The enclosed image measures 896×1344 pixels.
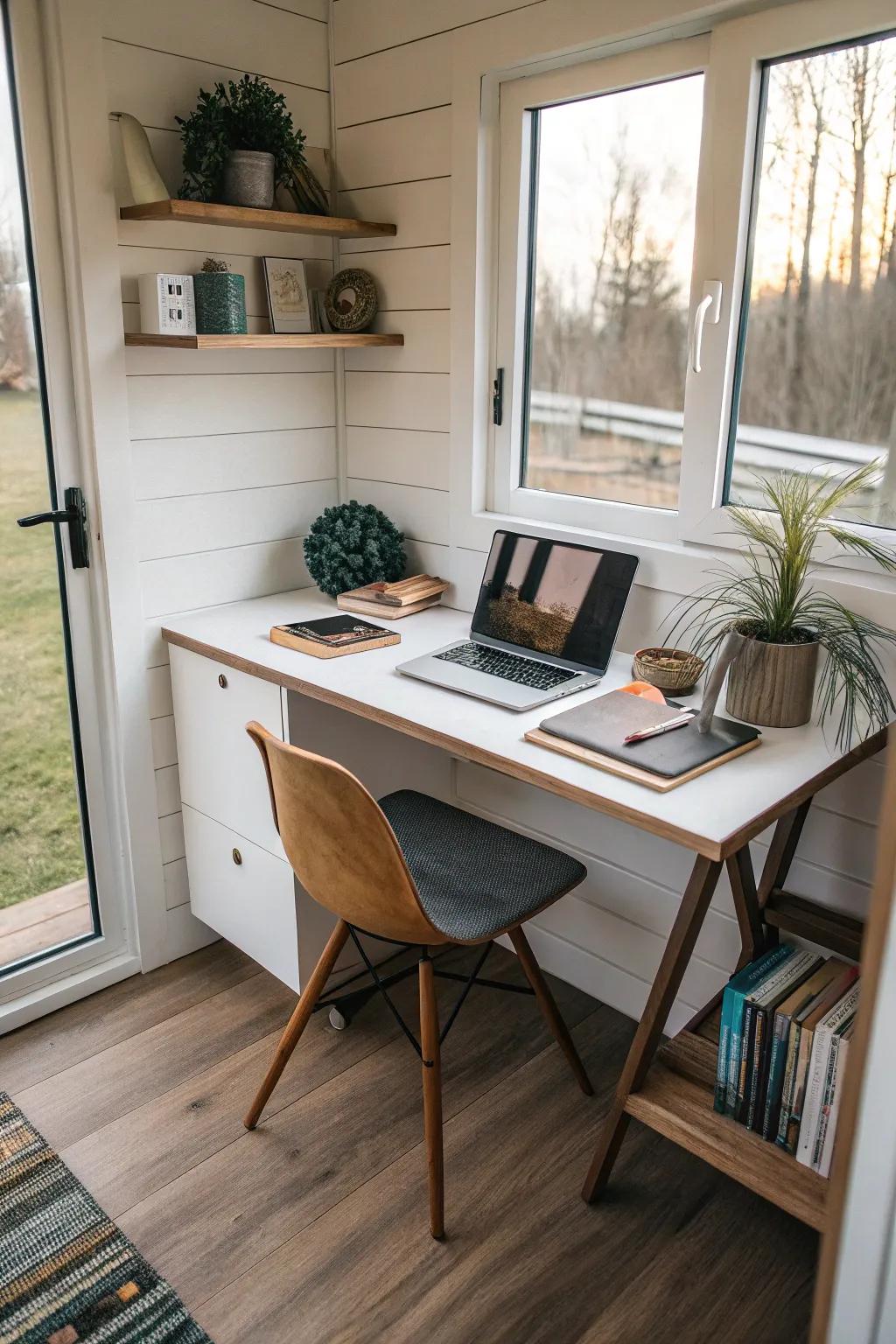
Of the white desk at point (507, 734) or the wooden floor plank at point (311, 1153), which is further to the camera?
the wooden floor plank at point (311, 1153)

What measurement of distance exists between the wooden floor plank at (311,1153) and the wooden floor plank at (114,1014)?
0.35 m

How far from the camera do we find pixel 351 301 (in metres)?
2.39

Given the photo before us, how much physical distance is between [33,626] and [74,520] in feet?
0.78

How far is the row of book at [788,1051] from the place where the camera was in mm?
1504

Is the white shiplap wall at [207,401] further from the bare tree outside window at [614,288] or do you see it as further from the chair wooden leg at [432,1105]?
the chair wooden leg at [432,1105]

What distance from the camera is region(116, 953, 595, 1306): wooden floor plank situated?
1.70 m

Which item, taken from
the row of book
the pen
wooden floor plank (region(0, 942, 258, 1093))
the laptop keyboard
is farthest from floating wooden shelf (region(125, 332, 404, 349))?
the row of book

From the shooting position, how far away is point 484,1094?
202 cm

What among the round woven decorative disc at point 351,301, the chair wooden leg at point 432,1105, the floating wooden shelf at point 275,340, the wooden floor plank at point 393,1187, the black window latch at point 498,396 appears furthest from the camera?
the round woven decorative disc at point 351,301

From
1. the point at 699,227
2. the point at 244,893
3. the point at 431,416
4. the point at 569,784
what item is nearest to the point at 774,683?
the point at 569,784

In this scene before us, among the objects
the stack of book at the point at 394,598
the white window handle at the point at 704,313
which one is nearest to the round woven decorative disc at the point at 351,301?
the stack of book at the point at 394,598

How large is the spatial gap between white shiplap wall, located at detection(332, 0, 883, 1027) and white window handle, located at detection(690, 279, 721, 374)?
1.46ft

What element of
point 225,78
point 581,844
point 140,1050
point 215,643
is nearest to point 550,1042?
point 581,844

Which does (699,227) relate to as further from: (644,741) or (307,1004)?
(307,1004)
